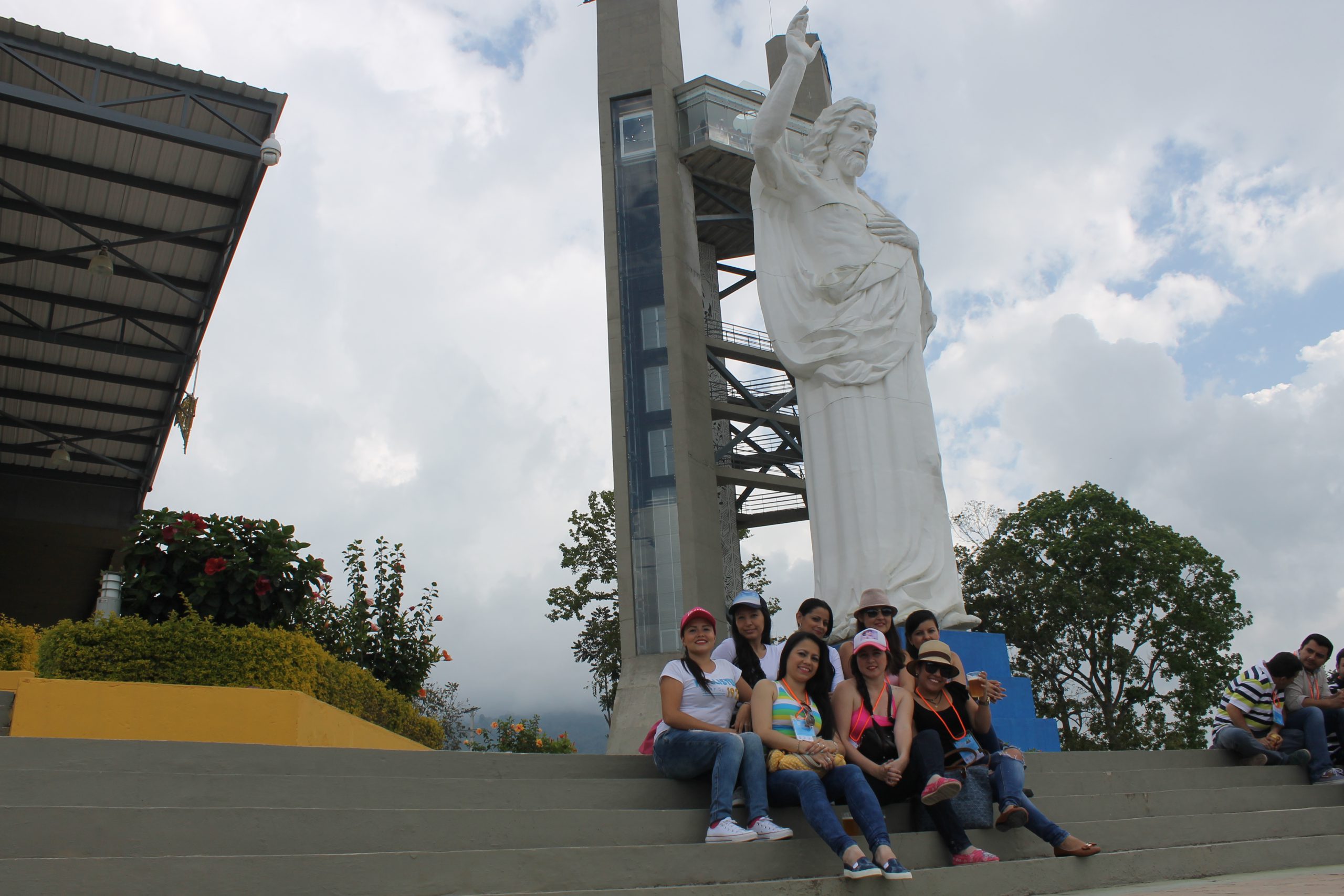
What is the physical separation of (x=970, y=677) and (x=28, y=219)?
1328 centimetres

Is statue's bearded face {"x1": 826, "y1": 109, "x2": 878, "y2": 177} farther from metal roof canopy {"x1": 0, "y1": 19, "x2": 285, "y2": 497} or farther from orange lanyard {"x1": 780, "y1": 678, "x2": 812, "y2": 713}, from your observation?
orange lanyard {"x1": 780, "y1": 678, "x2": 812, "y2": 713}

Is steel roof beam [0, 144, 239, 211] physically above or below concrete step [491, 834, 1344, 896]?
above

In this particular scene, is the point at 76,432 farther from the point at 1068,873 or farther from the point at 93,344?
the point at 1068,873

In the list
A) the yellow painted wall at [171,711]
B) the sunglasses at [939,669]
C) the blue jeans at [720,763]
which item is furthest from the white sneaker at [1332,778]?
the yellow painted wall at [171,711]

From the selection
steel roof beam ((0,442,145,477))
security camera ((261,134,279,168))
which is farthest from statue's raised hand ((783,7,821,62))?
steel roof beam ((0,442,145,477))

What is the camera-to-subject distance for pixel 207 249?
14.4 metres

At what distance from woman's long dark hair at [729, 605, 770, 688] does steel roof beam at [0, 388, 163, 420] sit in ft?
52.0

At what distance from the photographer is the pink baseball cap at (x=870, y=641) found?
5480mm

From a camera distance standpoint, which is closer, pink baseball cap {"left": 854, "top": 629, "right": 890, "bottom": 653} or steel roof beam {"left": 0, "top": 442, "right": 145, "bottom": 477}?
pink baseball cap {"left": 854, "top": 629, "right": 890, "bottom": 653}

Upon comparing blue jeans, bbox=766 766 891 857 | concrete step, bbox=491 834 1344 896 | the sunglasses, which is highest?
the sunglasses

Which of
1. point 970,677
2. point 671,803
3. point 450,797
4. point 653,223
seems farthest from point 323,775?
point 653,223

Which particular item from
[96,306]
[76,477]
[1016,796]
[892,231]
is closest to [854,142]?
[892,231]

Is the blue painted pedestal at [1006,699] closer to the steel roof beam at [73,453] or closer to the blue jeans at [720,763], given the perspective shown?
the blue jeans at [720,763]

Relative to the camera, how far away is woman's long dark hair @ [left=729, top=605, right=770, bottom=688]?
5820mm
